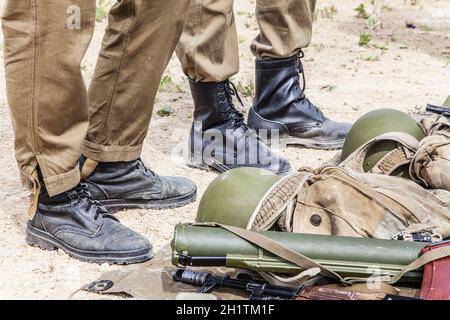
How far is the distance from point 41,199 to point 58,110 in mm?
425

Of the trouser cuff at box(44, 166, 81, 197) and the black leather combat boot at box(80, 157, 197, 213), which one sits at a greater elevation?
the trouser cuff at box(44, 166, 81, 197)

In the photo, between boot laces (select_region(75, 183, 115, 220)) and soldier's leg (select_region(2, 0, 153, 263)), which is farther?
boot laces (select_region(75, 183, 115, 220))

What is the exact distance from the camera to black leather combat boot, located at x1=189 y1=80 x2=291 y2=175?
4.07 meters

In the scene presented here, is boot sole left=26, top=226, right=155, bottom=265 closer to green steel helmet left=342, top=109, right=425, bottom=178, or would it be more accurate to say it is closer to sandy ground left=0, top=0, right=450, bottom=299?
sandy ground left=0, top=0, right=450, bottom=299

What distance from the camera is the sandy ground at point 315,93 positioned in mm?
3049

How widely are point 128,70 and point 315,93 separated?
248 cm

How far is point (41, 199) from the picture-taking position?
3.11 metres

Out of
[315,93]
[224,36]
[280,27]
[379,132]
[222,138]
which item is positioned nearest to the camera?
[379,132]

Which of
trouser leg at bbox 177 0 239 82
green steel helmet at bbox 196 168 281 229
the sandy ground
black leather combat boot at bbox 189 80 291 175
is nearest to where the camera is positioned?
green steel helmet at bbox 196 168 281 229

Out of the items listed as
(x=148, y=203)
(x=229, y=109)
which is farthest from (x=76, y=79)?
(x=229, y=109)

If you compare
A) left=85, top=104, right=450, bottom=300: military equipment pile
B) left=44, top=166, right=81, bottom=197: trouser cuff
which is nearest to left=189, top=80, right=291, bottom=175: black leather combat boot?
left=85, top=104, right=450, bottom=300: military equipment pile

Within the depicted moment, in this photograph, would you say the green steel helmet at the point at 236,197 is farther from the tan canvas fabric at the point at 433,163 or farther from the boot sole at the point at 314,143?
the boot sole at the point at 314,143

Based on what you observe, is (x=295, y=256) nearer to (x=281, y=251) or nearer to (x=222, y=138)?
(x=281, y=251)

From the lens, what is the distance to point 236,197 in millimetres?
2973
